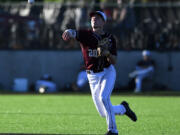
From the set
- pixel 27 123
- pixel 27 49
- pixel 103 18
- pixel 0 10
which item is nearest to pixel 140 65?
pixel 27 49

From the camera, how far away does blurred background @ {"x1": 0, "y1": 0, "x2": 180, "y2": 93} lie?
2584 cm

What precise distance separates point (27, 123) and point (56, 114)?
239cm

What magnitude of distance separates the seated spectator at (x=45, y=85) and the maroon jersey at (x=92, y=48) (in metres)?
14.1

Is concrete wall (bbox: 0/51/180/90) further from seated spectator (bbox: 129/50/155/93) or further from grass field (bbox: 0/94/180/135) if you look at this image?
grass field (bbox: 0/94/180/135)

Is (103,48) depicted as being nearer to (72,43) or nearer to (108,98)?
(108,98)

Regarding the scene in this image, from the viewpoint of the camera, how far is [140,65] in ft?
81.5

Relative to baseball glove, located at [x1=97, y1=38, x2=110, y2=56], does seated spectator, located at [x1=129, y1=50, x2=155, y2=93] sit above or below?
below

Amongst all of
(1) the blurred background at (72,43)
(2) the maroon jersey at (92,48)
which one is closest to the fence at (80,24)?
(1) the blurred background at (72,43)

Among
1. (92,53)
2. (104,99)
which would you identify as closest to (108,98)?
(104,99)

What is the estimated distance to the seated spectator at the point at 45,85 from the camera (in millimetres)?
24523

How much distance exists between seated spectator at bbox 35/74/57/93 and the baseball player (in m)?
14.1

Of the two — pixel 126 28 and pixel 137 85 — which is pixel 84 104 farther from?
pixel 126 28

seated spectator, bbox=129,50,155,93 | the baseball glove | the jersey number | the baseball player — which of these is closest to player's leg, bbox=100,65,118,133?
the baseball player

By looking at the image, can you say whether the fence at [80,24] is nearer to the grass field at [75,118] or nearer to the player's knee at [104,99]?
the grass field at [75,118]
